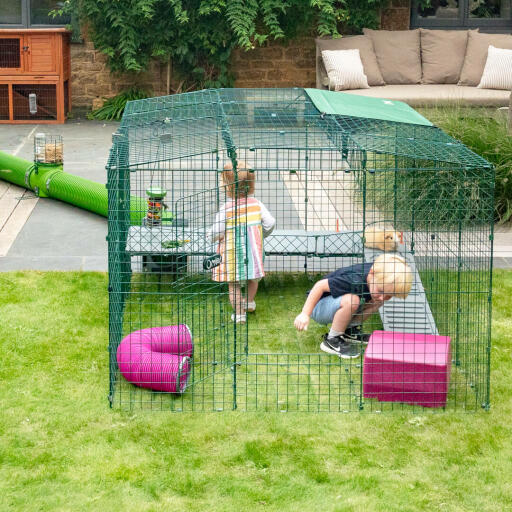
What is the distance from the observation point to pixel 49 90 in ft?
43.7

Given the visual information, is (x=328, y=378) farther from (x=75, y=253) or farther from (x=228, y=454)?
(x=75, y=253)

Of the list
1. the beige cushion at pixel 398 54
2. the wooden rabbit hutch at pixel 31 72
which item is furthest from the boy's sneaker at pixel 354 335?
the wooden rabbit hutch at pixel 31 72

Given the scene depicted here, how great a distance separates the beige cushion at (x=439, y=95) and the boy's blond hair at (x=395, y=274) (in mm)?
6751

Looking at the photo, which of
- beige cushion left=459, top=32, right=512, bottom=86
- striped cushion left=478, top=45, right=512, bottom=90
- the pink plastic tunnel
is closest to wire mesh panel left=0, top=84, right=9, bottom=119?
beige cushion left=459, top=32, right=512, bottom=86

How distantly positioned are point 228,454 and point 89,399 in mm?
924

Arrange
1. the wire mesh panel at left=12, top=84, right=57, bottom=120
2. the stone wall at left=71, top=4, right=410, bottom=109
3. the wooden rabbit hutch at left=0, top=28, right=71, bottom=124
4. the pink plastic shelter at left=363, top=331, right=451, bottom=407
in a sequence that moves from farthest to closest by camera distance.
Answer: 1. the stone wall at left=71, top=4, right=410, bottom=109
2. the wire mesh panel at left=12, top=84, right=57, bottom=120
3. the wooden rabbit hutch at left=0, top=28, right=71, bottom=124
4. the pink plastic shelter at left=363, top=331, right=451, bottom=407

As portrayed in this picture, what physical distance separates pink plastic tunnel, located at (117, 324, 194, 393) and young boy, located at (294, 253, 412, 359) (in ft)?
2.13

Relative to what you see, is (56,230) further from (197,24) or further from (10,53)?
(197,24)

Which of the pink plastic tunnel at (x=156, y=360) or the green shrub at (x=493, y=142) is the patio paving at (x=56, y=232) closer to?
the green shrub at (x=493, y=142)

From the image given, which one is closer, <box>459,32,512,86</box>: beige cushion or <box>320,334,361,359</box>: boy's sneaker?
<box>320,334,361,359</box>: boy's sneaker

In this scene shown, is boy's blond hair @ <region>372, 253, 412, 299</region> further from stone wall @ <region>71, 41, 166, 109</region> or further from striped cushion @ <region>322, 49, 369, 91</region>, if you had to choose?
stone wall @ <region>71, 41, 166, 109</region>

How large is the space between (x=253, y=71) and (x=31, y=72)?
3.20 metres

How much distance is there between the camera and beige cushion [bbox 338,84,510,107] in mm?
11820

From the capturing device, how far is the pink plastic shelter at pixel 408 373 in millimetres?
4832
